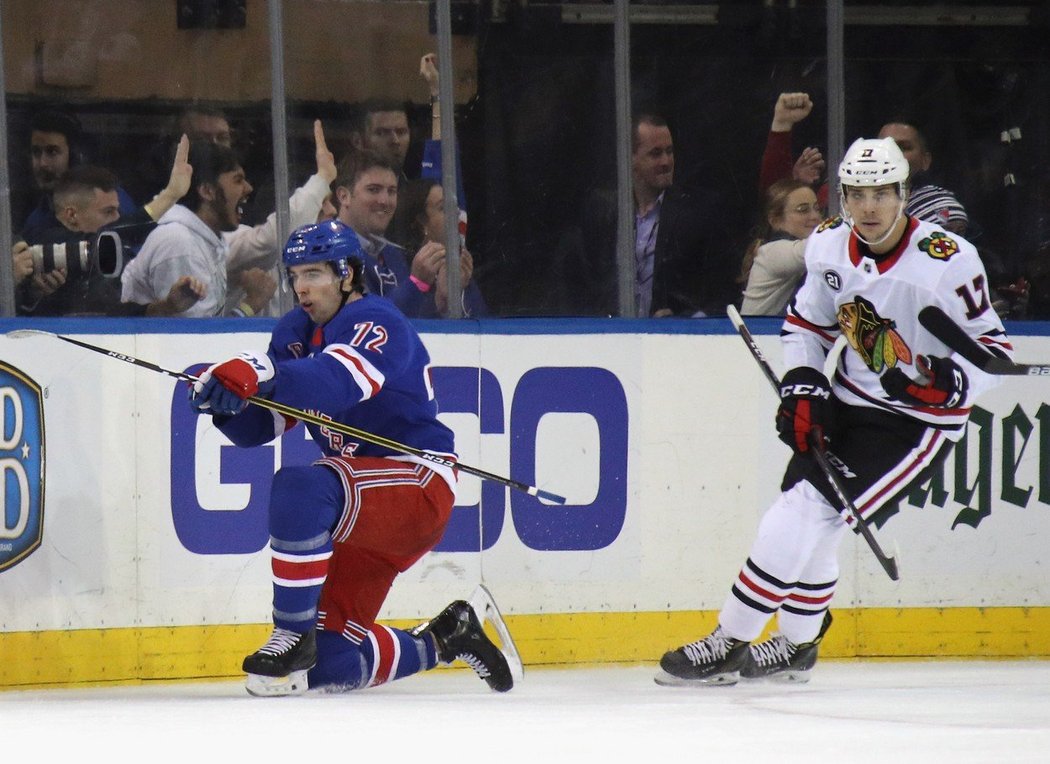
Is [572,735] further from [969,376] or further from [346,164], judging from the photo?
[346,164]

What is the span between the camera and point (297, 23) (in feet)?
14.9

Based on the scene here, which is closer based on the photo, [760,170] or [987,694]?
[987,694]

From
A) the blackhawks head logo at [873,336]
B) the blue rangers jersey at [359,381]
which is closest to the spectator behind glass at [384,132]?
the blue rangers jersey at [359,381]

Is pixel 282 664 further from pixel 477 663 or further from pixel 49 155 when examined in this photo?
pixel 49 155

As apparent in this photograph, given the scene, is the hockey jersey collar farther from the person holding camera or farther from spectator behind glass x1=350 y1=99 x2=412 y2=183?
the person holding camera

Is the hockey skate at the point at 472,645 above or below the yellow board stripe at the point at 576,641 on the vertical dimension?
above

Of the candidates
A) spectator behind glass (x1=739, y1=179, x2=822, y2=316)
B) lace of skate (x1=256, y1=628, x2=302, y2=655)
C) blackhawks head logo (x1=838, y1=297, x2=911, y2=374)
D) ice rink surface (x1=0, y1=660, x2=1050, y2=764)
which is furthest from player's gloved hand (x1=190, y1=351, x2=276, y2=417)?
spectator behind glass (x1=739, y1=179, x2=822, y2=316)

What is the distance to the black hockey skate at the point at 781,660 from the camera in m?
4.06

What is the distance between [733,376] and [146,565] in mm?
1615

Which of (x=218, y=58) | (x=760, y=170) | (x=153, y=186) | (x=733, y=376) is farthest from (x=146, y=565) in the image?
(x=760, y=170)

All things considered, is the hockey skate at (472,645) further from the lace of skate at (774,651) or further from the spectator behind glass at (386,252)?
the spectator behind glass at (386,252)

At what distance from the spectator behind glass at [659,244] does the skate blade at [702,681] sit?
45.0 inches

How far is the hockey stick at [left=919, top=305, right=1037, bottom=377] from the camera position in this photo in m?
3.77

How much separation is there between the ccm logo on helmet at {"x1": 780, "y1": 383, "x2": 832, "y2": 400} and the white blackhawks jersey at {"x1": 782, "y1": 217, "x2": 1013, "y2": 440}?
8cm
